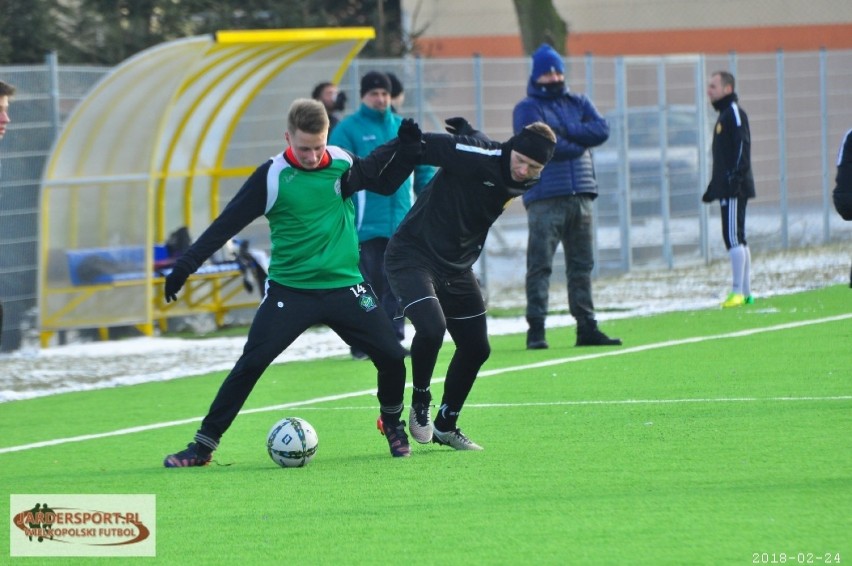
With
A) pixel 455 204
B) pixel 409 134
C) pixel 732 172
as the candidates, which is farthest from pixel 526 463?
pixel 732 172

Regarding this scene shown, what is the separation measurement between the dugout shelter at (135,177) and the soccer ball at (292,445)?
24.3 feet

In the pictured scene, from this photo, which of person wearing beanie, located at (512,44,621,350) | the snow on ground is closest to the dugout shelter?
the snow on ground

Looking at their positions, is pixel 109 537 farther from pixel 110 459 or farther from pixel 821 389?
pixel 821 389

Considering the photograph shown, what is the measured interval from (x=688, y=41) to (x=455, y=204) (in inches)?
1074

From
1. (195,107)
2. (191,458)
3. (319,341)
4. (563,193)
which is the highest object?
(195,107)

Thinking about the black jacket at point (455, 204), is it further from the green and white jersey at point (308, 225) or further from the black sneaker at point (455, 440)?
the black sneaker at point (455, 440)

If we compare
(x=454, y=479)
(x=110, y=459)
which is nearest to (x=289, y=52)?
(x=110, y=459)

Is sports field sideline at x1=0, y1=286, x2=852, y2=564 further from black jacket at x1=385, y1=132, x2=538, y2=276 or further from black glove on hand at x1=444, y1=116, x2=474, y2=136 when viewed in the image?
black glove on hand at x1=444, y1=116, x2=474, y2=136

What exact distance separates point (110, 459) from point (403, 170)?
92.0 inches

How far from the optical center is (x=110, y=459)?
29.6 ft

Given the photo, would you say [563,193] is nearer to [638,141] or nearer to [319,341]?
[319,341]

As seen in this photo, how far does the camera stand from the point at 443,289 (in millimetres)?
8609

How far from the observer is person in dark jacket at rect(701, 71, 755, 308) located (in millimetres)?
15938

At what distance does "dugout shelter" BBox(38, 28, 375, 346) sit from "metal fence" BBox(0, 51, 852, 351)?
24 centimetres
